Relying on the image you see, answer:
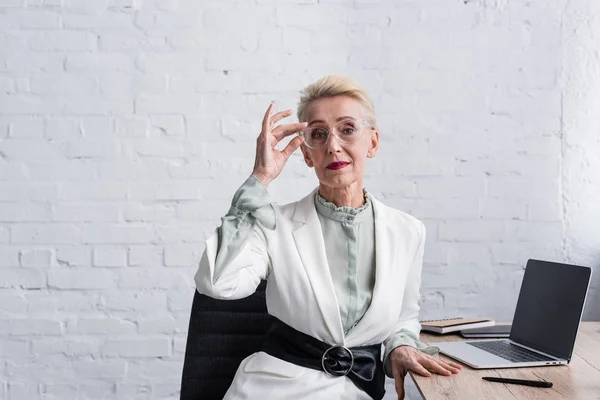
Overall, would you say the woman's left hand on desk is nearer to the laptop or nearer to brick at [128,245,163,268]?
the laptop

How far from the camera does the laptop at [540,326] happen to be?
1621mm

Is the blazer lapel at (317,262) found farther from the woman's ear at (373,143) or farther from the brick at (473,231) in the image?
the brick at (473,231)

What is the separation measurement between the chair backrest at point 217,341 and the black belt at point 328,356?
5.2 inches

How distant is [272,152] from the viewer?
1.82m

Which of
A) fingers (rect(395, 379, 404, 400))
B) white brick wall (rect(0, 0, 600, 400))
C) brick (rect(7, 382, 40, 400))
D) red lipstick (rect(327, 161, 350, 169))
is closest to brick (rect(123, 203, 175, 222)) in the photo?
white brick wall (rect(0, 0, 600, 400))

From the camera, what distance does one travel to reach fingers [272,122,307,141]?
5.90 ft

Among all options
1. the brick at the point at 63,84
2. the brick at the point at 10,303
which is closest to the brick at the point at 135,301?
the brick at the point at 10,303

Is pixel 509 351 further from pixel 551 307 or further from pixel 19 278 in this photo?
pixel 19 278

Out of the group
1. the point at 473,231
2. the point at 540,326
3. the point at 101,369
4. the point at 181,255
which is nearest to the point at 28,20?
the point at 181,255

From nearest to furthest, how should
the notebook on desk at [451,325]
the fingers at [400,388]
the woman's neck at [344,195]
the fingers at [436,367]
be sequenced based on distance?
the fingers at [436,367]
the fingers at [400,388]
the woman's neck at [344,195]
the notebook on desk at [451,325]

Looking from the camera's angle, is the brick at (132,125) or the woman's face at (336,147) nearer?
the woman's face at (336,147)

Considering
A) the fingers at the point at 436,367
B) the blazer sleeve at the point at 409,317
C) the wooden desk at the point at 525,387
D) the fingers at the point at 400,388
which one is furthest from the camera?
the blazer sleeve at the point at 409,317

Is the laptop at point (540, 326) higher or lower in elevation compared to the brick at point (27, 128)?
lower

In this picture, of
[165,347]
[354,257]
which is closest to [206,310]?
[354,257]
